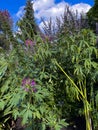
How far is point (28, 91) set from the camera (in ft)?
8.52

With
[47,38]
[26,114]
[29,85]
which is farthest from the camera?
[47,38]

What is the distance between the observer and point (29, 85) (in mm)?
2615

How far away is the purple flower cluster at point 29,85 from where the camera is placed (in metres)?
2.61

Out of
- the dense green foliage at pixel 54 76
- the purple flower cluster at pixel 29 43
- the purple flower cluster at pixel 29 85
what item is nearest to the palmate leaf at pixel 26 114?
Answer: the dense green foliage at pixel 54 76

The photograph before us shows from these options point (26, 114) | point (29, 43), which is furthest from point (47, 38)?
point (26, 114)

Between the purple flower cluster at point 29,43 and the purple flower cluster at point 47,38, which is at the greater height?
the purple flower cluster at point 47,38

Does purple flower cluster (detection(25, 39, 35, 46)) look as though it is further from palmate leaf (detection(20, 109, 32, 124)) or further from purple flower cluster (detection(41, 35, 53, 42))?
palmate leaf (detection(20, 109, 32, 124))

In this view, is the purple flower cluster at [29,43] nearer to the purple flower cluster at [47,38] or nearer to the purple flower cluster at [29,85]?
the purple flower cluster at [47,38]

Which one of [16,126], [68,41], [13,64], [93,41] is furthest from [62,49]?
[16,126]

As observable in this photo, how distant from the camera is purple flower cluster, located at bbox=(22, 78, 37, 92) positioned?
261 cm

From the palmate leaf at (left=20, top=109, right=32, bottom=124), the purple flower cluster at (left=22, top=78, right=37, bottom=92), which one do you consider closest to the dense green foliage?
the purple flower cluster at (left=22, top=78, right=37, bottom=92)

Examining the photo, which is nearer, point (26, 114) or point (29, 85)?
point (26, 114)

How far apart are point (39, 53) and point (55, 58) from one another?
19cm

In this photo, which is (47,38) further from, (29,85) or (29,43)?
(29,85)
